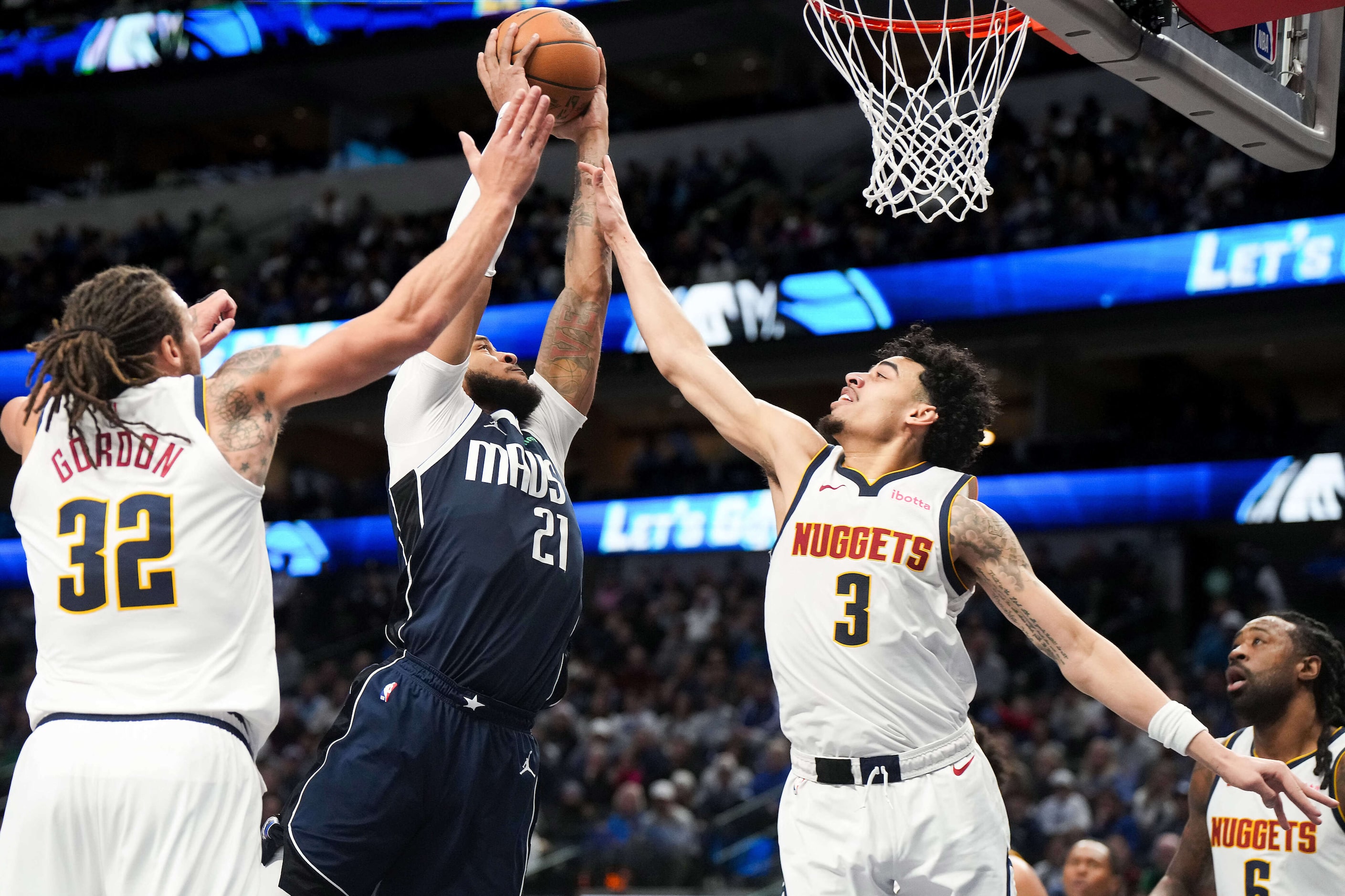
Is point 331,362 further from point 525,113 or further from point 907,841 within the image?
point 907,841

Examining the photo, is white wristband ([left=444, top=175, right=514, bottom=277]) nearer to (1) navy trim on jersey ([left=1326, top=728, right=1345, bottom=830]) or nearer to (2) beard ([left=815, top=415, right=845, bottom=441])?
(2) beard ([left=815, top=415, right=845, bottom=441])

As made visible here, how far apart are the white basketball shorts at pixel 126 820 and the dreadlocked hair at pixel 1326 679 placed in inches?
160

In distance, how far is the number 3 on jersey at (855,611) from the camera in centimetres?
410

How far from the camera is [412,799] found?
13.0ft

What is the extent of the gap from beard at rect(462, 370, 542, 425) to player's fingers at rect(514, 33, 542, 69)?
3.54 ft

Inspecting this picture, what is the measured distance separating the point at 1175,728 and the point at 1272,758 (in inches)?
65.1

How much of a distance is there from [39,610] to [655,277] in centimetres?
222

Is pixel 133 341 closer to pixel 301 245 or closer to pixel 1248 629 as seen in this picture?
pixel 1248 629

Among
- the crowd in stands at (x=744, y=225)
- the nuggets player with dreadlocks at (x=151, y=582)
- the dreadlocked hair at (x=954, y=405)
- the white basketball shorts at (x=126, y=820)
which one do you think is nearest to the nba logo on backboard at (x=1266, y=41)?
the dreadlocked hair at (x=954, y=405)

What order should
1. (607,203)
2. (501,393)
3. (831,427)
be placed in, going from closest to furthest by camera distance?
(831,427) → (501,393) → (607,203)

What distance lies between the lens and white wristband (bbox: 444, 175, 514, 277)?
12.0ft

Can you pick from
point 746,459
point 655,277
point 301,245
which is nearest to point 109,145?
point 301,245

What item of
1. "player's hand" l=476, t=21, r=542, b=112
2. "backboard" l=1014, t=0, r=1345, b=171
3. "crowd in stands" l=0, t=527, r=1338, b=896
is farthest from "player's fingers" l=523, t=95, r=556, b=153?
"crowd in stands" l=0, t=527, r=1338, b=896

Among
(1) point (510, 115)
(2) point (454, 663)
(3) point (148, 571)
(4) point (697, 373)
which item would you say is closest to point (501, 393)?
(4) point (697, 373)
